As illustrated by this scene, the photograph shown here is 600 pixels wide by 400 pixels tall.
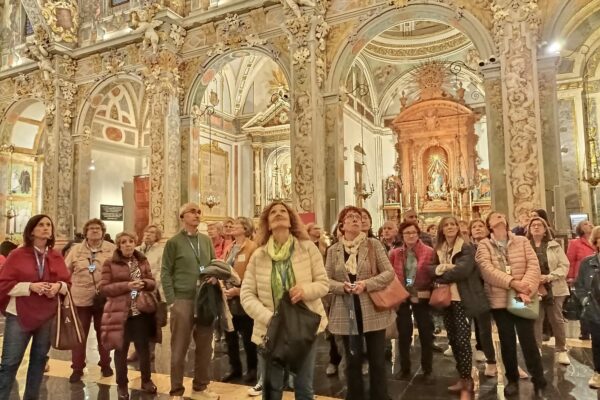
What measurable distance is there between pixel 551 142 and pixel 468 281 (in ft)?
16.3

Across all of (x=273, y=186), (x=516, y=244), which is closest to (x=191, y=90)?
(x=273, y=186)

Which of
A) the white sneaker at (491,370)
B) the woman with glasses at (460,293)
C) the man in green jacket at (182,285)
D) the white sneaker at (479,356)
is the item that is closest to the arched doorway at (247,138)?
the white sneaker at (479,356)

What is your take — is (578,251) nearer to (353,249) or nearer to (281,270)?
(353,249)

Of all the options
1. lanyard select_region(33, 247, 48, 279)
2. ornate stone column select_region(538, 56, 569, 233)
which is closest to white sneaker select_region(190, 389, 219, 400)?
lanyard select_region(33, 247, 48, 279)

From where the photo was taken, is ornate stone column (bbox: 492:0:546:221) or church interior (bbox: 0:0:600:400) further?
church interior (bbox: 0:0:600:400)

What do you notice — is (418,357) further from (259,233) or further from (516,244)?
(259,233)

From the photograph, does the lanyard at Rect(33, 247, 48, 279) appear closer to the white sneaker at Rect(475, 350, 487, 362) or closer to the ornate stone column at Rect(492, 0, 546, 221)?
the white sneaker at Rect(475, 350, 487, 362)

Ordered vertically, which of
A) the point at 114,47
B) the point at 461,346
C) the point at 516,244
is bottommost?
the point at 461,346

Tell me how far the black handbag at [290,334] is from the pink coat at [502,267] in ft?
6.03

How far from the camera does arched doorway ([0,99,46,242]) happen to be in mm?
14812

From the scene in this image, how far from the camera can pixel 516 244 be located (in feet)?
13.1

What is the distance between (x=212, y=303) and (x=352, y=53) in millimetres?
6795

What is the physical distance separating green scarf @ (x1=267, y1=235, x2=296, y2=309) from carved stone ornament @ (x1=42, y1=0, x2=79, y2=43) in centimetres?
1247

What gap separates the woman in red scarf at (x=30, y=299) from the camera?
3.53m
